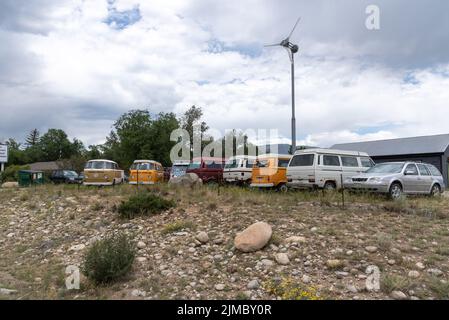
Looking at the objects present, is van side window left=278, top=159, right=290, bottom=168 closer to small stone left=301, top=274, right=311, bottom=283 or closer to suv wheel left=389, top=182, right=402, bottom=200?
suv wheel left=389, top=182, right=402, bottom=200

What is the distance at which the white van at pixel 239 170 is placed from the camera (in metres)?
17.9

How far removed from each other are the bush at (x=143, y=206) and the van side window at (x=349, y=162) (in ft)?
25.9

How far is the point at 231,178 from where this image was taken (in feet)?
59.5

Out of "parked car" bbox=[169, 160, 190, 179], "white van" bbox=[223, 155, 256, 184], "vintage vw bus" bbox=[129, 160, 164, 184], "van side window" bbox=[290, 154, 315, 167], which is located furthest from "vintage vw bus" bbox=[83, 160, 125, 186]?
"van side window" bbox=[290, 154, 315, 167]

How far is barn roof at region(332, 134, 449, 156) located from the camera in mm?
26581

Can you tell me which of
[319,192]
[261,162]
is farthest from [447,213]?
[261,162]

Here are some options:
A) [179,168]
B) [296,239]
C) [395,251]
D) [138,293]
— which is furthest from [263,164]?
[138,293]

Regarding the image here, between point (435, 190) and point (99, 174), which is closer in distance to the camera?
point (435, 190)

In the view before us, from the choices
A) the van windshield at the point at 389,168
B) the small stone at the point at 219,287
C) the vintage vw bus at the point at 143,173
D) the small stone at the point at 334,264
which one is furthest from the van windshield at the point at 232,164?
the small stone at the point at 219,287

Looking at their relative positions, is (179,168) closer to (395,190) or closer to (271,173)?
(271,173)

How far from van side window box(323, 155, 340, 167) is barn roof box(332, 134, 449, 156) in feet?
52.9

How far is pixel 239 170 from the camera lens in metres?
17.9

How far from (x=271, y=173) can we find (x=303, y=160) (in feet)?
5.68
